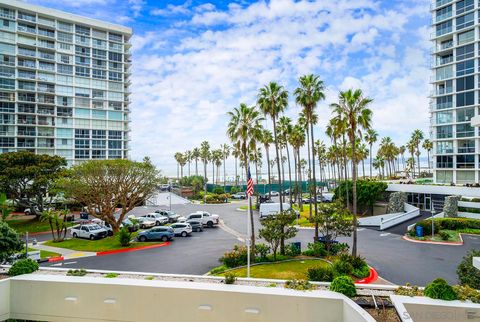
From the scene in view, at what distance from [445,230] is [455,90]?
32094mm

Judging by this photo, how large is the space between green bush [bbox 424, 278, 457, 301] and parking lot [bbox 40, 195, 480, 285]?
33.4 feet

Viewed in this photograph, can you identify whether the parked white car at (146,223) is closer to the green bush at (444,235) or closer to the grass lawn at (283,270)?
the grass lawn at (283,270)

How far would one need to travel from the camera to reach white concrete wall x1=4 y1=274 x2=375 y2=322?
37.0ft

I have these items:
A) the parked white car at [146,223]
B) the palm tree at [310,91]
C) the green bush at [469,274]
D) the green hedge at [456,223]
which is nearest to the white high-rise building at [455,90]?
the green hedge at [456,223]

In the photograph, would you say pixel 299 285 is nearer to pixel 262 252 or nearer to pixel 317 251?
pixel 262 252

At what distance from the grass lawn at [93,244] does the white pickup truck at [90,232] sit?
0.82 m

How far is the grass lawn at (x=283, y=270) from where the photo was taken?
821 inches

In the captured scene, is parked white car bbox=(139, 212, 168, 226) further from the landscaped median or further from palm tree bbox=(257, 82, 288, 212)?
the landscaped median

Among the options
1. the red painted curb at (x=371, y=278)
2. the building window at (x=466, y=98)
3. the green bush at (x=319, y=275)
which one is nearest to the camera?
the green bush at (x=319, y=275)

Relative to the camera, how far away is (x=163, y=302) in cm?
1204

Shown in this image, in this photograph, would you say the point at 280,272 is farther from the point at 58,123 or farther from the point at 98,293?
the point at 58,123

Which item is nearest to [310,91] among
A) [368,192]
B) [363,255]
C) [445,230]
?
[363,255]

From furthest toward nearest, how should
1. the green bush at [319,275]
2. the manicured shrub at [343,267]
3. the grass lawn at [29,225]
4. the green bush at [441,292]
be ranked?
the grass lawn at [29,225], the manicured shrub at [343,267], the green bush at [319,275], the green bush at [441,292]

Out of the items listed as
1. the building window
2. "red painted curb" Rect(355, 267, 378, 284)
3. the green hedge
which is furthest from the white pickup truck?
the building window
